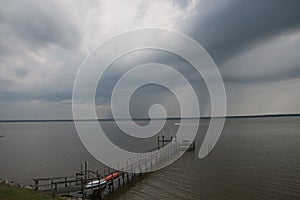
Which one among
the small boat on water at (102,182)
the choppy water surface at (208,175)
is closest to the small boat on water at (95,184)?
the small boat on water at (102,182)

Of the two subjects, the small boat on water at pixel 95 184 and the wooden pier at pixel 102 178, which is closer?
the wooden pier at pixel 102 178

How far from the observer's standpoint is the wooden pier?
835 inches

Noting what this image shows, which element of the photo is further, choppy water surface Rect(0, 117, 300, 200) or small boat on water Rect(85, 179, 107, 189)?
choppy water surface Rect(0, 117, 300, 200)

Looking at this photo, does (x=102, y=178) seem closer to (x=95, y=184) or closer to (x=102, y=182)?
(x=102, y=182)

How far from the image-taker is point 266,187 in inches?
978

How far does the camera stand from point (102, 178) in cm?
2611

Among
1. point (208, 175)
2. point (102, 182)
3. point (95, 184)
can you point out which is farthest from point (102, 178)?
point (208, 175)

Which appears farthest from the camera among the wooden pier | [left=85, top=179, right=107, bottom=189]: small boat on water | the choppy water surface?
the choppy water surface

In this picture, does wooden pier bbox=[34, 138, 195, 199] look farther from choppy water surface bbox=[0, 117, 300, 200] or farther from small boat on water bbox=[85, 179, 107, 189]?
choppy water surface bbox=[0, 117, 300, 200]

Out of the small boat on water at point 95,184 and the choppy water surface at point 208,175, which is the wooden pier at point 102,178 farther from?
the choppy water surface at point 208,175

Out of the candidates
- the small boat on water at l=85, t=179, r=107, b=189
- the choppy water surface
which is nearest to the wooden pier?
the small boat on water at l=85, t=179, r=107, b=189

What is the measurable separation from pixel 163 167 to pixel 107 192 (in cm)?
1322

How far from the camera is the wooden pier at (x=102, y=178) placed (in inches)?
835

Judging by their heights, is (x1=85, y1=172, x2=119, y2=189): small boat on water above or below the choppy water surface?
above
